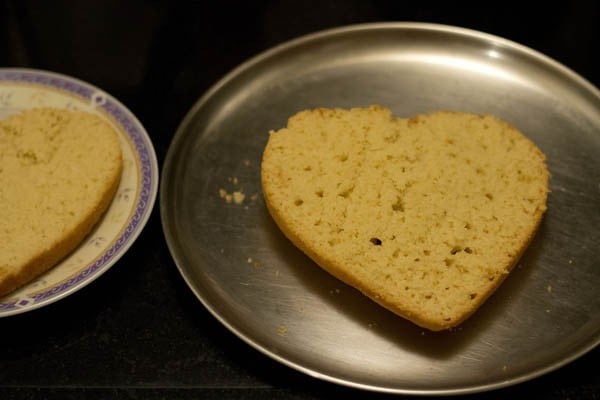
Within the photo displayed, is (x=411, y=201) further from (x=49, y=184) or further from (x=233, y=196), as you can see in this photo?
(x=49, y=184)

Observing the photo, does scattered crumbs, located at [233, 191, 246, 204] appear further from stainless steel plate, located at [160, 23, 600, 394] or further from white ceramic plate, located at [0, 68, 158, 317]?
white ceramic plate, located at [0, 68, 158, 317]

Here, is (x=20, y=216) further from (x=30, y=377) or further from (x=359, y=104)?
(x=359, y=104)

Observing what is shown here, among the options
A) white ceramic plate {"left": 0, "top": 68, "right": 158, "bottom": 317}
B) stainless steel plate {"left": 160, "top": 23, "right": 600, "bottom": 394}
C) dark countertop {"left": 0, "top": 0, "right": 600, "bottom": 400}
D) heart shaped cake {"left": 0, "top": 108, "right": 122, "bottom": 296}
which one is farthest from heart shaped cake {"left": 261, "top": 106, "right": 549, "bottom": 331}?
heart shaped cake {"left": 0, "top": 108, "right": 122, "bottom": 296}

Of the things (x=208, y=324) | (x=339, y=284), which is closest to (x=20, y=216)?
(x=208, y=324)

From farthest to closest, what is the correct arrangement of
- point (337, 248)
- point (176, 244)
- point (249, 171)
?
point (249, 171) → point (176, 244) → point (337, 248)

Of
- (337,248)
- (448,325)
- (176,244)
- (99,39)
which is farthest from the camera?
(99,39)

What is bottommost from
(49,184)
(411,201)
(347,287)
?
(49,184)

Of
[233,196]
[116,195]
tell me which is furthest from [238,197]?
[116,195]
